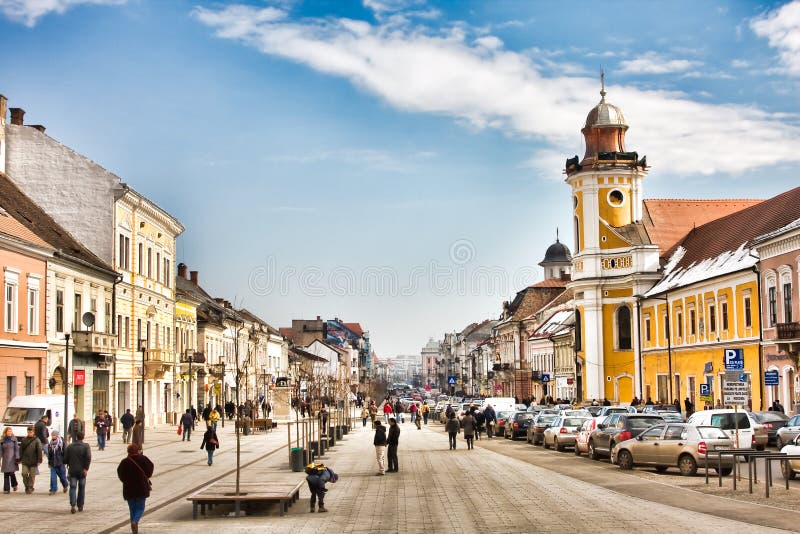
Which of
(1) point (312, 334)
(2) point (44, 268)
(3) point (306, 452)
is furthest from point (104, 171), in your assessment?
(1) point (312, 334)

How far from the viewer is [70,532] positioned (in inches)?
685

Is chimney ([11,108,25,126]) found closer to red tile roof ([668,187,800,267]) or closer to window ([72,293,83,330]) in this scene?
window ([72,293,83,330])

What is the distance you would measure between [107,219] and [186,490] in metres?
28.9

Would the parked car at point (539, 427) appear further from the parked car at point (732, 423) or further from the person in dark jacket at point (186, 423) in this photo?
the person in dark jacket at point (186, 423)

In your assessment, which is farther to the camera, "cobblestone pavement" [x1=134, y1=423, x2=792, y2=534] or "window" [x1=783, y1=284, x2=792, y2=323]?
"window" [x1=783, y1=284, x2=792, y2=323]

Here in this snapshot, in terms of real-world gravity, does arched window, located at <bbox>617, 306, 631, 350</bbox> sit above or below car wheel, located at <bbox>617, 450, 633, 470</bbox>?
above

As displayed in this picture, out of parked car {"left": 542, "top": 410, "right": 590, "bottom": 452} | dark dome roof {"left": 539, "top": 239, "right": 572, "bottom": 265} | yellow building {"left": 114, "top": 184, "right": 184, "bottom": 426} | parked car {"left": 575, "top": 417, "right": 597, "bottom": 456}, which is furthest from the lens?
dark dome roof {"left": 539, "top": 239, "right": 572, "bottom": 265}

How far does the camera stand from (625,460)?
97.0 feet

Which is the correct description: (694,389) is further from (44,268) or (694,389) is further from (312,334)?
(312,334)

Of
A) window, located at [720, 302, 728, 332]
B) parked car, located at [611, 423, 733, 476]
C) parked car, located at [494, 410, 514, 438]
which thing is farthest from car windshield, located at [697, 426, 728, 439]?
window, located at [720, 302, 728, 332]

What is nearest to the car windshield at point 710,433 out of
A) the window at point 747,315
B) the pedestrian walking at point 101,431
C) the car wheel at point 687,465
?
the car wheel at point 687,465

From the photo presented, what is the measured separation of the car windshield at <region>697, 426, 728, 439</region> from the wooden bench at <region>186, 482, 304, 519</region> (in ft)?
37.0

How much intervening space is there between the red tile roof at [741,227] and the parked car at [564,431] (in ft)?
60.6

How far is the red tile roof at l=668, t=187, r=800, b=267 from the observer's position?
56.5 meters
